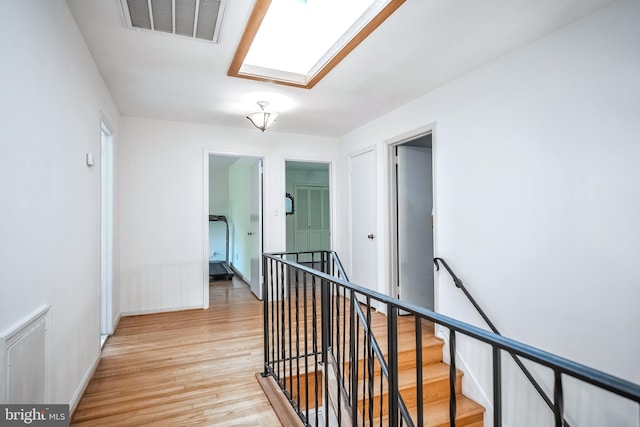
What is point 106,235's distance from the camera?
3.30 metres

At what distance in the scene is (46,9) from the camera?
1542mm

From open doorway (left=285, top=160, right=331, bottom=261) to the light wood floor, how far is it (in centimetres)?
421

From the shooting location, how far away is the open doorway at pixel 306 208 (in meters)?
8.01

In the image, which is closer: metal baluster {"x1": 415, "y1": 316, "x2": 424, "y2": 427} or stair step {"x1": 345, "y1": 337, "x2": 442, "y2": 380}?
metal baluster {"x1": 415, "y1": 316, "x2": 424, "y2": 427}

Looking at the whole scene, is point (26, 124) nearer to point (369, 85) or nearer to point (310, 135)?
point (369, 85)

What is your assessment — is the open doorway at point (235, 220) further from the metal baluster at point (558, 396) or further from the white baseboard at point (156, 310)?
the metal baluster at point (558, 396)

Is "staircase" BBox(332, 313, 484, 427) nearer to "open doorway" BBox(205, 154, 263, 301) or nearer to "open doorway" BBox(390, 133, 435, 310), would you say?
"open doorway" BBox(390, 133, 435, 310)

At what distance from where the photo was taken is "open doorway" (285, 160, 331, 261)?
801cm

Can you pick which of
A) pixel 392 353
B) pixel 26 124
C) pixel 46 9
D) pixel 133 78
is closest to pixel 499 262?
pixel 392 353

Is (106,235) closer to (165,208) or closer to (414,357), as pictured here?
(165,208)

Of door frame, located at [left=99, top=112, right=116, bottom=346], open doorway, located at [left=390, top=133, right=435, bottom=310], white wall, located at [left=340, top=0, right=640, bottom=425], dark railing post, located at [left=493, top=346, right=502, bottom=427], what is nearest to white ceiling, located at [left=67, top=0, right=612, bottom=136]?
white wall, located at [left=340, top=0, right=640, bottom=425]

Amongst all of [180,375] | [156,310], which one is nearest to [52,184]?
[180,375]

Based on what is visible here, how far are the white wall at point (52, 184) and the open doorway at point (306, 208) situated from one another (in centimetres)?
554

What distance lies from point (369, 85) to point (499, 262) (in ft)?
6.11
